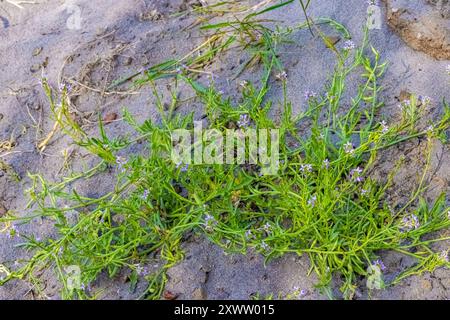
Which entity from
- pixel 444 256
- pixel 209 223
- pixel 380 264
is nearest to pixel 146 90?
pixel 209 223

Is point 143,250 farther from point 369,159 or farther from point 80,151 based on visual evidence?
point 369,159

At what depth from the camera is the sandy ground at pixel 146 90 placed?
6.89 feet

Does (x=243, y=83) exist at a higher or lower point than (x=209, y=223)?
higher

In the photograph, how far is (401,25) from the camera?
257cm

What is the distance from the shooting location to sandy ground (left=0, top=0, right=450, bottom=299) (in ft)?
6.89

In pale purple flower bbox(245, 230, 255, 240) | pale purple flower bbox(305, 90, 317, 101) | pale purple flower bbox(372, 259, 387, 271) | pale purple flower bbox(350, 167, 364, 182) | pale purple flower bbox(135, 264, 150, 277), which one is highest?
pale purple flower bbox(305, 90, 317, 101)

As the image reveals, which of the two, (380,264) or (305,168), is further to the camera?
(305,168)

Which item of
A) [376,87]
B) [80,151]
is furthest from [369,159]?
[80,151]

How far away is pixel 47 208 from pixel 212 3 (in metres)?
1.36

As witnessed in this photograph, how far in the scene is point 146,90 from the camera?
2711 millimetres

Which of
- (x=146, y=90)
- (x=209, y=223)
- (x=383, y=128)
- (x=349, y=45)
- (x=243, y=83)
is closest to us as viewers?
(x=209, y=223)

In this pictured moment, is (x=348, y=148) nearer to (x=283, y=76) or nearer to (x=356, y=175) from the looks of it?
(x=356, y=175)

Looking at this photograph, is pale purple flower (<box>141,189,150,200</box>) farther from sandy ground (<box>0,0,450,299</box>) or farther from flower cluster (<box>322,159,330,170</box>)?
flower cluster (<box>322,159,330,170</box>)

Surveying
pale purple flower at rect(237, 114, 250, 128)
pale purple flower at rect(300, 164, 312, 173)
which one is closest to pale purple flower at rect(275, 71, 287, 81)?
pale purple flower at rect(237, 114, 250, 128)
